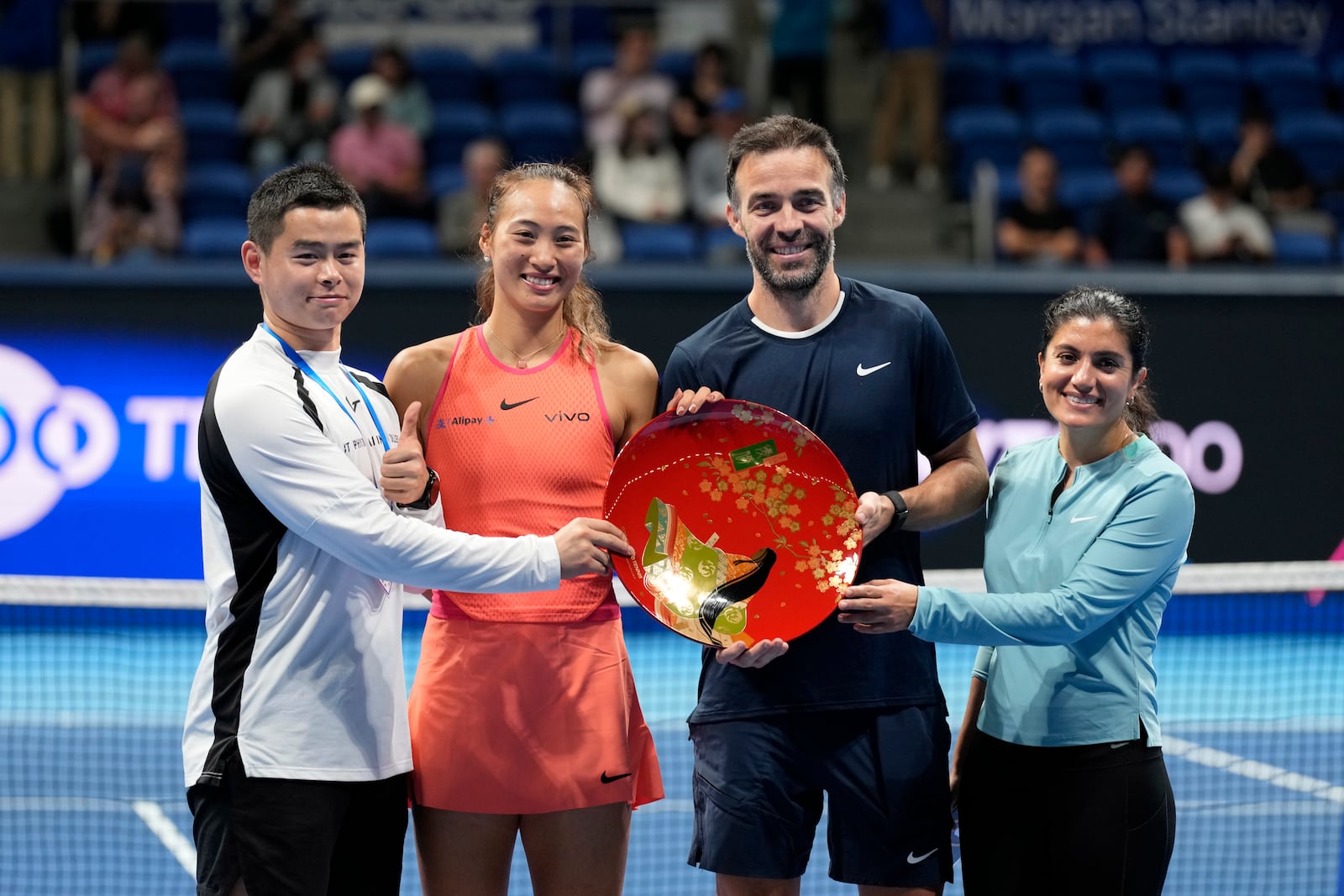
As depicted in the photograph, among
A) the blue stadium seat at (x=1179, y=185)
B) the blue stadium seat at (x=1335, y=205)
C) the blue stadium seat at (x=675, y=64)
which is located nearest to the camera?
the blue stadium seat at (x=1335, y=205)

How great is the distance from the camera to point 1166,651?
921 centimetres

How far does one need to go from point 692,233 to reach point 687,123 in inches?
40.8

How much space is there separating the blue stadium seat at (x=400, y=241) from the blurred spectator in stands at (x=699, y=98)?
2280mm

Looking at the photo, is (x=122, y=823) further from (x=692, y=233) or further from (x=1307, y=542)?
(x=1307, y=542)

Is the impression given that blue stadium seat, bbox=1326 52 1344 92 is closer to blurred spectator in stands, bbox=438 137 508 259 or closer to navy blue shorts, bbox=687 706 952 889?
blurred spectator in stands, bbox=438 137 508 259

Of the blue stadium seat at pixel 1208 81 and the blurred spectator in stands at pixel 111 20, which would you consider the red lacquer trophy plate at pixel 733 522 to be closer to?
the blurred spectator in stands at pixel 111 20

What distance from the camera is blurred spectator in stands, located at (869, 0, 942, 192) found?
42.1 feet

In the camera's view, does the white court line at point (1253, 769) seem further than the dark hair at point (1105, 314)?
Yes

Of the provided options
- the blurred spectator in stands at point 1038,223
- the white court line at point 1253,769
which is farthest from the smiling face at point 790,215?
the blurred spectator in stands at point 1038,223

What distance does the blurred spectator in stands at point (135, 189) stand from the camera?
10477 millimetres

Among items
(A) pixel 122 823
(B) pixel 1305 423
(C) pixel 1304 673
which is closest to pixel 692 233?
(B) pixel 1305 423

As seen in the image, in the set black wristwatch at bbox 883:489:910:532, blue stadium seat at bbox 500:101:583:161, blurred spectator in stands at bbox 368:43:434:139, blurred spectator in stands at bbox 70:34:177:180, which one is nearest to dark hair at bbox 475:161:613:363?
black wristwatch at bbox 883:489:910:532

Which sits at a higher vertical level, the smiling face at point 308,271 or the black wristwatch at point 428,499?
the smiling face at point 308,271

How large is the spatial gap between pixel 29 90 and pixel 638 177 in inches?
193
